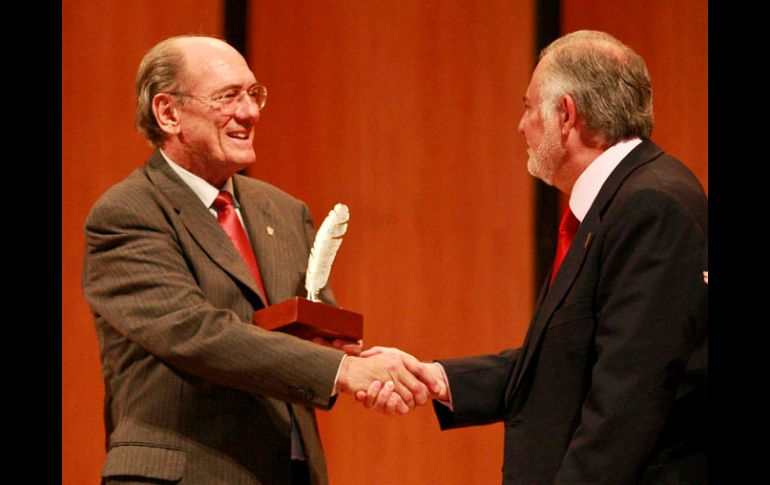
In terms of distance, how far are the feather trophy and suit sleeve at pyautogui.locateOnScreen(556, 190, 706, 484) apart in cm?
74

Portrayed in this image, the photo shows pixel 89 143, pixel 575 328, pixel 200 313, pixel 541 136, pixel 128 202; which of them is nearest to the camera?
pixel 575 328

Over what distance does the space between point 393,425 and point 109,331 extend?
64.6 inches

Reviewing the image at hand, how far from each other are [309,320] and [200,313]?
0.24 metres

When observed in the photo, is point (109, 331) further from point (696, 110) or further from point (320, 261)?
point (696, 110)

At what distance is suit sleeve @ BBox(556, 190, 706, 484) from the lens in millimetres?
1856

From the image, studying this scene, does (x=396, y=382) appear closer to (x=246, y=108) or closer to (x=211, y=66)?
(x=246, y=108)

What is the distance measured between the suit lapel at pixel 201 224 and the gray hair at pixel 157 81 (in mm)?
165

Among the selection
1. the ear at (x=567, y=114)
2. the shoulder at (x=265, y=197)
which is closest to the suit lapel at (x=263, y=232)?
the shoulder at (x=265, y=197)

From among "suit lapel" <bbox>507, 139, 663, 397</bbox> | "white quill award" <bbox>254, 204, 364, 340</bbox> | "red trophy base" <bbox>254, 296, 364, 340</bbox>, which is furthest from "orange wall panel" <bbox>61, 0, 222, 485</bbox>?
"suit lapel" <bbox>507, 139, 663, 397</bbox>

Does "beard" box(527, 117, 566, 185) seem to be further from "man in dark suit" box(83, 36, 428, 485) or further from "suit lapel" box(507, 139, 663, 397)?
"man in dark suit" box(83, 36, 428, 485)

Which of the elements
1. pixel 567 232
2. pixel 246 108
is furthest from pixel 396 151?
pixel 567 232

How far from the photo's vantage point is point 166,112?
8.22 feet

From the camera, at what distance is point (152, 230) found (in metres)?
2.25

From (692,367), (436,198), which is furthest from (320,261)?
(436,198)
